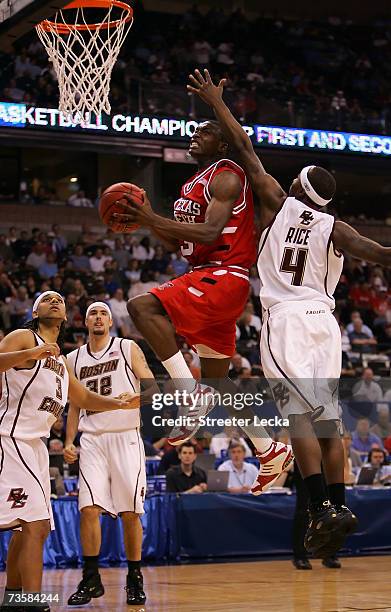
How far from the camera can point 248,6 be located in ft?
91.1

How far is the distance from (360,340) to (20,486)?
12.2m

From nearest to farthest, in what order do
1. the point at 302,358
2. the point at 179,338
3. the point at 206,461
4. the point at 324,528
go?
the point at 324,528, the point at 302,358, the point at 206,461, the point at 179,338

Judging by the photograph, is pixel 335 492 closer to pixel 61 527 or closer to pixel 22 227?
pixel 61 527

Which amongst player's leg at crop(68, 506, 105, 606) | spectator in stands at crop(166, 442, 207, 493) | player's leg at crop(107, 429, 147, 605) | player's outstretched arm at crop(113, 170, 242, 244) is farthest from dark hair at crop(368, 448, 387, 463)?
player's outstretched arm at crop(113, 170, 242, 244)

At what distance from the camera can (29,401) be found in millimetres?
7180

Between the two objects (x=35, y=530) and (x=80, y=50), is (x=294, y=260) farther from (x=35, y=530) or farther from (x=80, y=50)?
(x=80, y=50)

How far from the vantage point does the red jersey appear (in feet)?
19.2

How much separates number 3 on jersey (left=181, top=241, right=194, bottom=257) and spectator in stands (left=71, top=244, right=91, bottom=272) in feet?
40.4

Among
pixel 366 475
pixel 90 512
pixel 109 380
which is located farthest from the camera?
pixel 366 475

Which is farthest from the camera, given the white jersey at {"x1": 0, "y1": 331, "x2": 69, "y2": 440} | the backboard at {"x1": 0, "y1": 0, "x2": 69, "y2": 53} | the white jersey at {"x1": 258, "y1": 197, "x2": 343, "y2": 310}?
the backboard at {"x1": 0, "y1": 0, "x2": 69, "y2": 53}

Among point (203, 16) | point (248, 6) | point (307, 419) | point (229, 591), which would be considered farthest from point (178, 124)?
point (307, 419)

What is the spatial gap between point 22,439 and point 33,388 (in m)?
0.36

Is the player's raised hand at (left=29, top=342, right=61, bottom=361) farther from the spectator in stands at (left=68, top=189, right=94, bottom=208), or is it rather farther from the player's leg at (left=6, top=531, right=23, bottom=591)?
the spectator in stands at (left=68, top=189, right=94, bottom=208)

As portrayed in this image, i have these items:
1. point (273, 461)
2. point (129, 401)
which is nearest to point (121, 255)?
point (129, 401)
